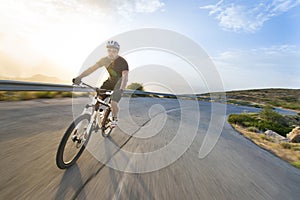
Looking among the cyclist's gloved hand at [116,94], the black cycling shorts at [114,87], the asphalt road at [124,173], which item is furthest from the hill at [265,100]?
the cyclist's gloved hand at [116,94]

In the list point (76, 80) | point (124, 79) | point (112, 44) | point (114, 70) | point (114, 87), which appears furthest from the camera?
point (114, 87)

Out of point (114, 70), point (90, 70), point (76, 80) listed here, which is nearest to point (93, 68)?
point (90, 70)

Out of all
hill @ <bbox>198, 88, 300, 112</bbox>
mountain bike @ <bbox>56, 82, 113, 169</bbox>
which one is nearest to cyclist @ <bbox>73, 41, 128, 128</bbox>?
mountain bike @ <bbox>56, 82, 113, 169</bbox>

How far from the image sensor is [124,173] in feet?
9.35

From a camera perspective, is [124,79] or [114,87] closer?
[124,79]

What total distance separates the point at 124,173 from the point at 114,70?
7.52 ft

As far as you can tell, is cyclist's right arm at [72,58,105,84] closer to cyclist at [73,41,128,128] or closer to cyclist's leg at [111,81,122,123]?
cyclist at [73,41,128,128]

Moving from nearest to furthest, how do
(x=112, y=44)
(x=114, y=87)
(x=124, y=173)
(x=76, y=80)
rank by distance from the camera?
(x=124, y=173), (x=76, y=80), (x=112, y=44), (x=114, y=87)

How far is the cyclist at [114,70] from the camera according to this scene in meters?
3.78

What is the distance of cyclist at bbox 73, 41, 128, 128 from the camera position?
378cm

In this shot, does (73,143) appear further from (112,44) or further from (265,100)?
(265,100)

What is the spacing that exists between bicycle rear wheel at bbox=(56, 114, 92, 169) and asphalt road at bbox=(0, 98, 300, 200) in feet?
0.45

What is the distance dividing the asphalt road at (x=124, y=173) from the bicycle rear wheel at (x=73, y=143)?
5.4 inches

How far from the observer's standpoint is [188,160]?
3707mm
